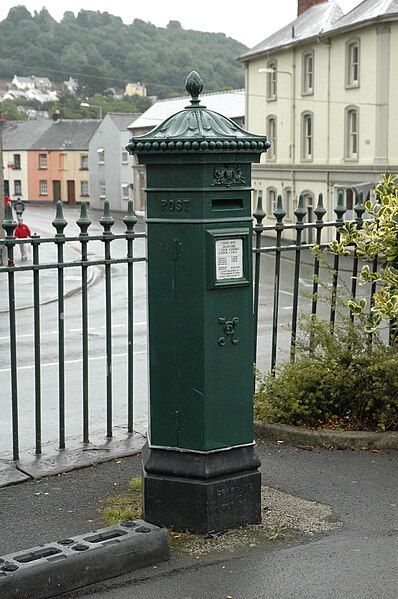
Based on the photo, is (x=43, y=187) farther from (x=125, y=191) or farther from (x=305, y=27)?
(x=305, y=27)

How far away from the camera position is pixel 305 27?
4353 cm

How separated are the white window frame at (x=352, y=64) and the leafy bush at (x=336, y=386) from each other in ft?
Result: 109

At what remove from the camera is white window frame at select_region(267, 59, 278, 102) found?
45.7m

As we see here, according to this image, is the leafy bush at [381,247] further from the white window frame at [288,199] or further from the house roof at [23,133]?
the house roof at [23,133]

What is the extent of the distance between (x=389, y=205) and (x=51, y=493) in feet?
10.2

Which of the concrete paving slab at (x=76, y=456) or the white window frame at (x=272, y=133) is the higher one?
the white window frame at (x=272, y=133)

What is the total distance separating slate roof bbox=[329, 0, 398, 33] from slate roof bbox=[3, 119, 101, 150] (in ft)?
157

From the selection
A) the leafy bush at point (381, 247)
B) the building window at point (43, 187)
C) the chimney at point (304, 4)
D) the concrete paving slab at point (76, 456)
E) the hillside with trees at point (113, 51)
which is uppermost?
the hillside with trees at point (113, 51)

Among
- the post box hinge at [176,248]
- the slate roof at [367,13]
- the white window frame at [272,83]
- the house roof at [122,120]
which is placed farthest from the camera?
the house roof at [122,120]

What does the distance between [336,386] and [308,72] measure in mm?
38091

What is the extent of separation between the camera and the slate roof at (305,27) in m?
41.4

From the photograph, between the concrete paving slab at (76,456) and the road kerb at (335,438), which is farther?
the road kerb at (335,438)

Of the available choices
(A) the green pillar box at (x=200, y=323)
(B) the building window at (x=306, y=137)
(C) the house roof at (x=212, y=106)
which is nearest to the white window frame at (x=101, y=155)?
(C) the house roof at (x=212, y=106)

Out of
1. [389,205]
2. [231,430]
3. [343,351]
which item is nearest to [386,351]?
[343,351]
